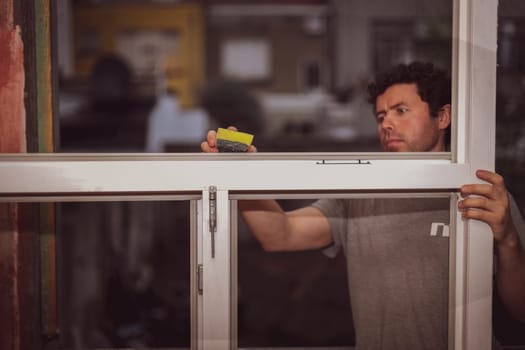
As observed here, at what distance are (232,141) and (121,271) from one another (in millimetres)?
3467

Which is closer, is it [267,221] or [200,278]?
[200,278]

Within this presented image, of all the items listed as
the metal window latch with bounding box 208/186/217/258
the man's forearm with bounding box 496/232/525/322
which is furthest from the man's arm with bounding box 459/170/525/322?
the metal window latch with bounding box 208/186/217/258

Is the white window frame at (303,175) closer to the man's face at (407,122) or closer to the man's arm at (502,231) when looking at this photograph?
the man's arm at (502,231)

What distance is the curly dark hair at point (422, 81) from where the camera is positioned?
4.40 feet

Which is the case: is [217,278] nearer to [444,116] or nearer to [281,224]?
[281,224]

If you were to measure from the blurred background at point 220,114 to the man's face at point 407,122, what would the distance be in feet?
0.44

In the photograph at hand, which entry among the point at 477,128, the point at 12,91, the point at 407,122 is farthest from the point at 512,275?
the point at 12,91

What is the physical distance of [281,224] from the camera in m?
1.45

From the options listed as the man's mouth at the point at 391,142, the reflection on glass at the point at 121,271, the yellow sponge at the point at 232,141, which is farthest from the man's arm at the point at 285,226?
the reflection on glass at the point at 121,271

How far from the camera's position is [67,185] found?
1.07 meters

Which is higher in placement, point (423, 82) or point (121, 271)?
point (423, 82)

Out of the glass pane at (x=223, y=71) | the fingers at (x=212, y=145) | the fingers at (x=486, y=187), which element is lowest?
the fingers at (x=486, y=187)

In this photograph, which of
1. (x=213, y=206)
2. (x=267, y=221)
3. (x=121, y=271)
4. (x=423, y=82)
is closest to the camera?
(x=213, y=206)

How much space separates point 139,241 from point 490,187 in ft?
13.5
